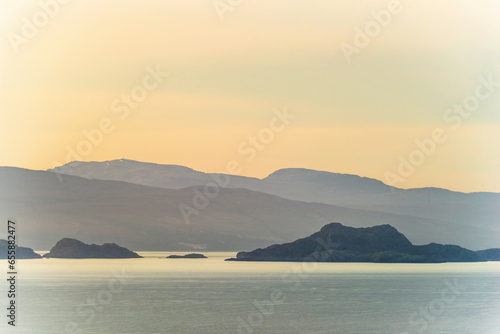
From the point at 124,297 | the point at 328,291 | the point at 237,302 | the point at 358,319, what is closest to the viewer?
the point at 358,319

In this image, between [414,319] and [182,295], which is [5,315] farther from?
[414,319]

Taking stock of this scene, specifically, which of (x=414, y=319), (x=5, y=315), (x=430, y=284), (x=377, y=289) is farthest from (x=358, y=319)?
(x=430, y=284)

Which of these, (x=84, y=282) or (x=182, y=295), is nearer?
(x=182, y=295)

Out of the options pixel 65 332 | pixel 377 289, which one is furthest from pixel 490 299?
pixel 65 332

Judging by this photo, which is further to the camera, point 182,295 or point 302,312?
point 182,295

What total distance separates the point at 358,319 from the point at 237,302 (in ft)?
60.1

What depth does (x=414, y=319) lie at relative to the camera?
7638cm

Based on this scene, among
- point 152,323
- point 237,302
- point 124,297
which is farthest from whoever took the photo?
point 124,297

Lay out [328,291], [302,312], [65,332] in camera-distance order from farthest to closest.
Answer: [328,291] < [302,312] < [65,332]

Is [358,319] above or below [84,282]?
below

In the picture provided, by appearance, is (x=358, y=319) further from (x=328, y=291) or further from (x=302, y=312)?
(x=328, y=291)

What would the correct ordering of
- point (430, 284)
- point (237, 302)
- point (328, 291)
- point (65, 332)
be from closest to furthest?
point (65, 332), point (237, 302), point (328, 291), point (430, 284)

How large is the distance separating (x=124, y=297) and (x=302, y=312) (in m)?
26.6

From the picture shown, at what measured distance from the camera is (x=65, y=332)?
216 ft
